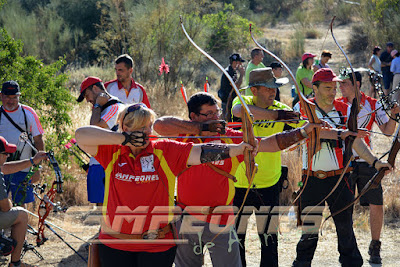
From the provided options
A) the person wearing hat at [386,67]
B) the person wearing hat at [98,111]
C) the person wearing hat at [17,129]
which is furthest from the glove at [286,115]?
the person wearing hat at [386,67]

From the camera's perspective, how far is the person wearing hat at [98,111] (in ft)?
18.2

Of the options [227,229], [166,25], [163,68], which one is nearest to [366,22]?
[166,25]

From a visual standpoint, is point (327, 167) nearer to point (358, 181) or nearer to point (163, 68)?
point (358, 181)

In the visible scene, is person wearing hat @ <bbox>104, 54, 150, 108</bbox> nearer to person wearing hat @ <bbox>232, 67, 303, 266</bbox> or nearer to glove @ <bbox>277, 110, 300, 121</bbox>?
person wearing hat @ <bbox>232, 67, 303, 266</bbox>

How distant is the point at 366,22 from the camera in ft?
71.9

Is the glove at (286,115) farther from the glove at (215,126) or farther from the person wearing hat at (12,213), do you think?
the person wearing hat at (12,213)

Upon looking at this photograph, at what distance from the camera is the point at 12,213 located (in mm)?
5070

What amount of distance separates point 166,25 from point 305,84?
281 inches

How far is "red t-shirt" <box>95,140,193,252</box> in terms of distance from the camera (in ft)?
10.7

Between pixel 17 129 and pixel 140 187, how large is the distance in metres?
3.18

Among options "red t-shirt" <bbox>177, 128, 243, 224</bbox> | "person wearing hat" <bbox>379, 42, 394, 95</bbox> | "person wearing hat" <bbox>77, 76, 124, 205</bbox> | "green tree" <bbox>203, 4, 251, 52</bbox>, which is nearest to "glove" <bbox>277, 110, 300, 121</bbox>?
"red t-shirt" <bbox>177, 128, 243, 224</bbox>

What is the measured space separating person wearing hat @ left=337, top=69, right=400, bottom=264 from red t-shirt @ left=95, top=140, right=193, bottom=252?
2.56 metres

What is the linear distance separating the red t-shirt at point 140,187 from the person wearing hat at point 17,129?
288 cm

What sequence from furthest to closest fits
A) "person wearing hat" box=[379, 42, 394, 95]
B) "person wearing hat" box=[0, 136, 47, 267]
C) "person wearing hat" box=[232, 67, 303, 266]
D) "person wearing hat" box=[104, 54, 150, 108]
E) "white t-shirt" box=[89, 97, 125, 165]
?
"person wearing hat" box=[379, 42, 394, 95] → "person wearing hat" box=[104, 54, 150, 108] → "white t-shirt" box=[89, 97, 125, 165] → "person wearing hat" box=[0, 136, 47, 267] → "person wearing hat" box=[232, 67, 303, 266]
